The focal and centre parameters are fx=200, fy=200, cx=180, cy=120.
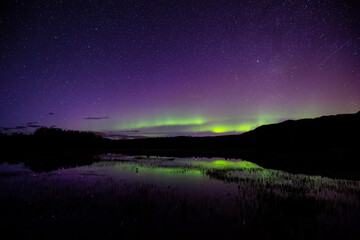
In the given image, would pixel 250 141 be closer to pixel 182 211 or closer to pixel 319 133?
pixel 319 133

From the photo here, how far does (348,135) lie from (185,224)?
99272 millimetres

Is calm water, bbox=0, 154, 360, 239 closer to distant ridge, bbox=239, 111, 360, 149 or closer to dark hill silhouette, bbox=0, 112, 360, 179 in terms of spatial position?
dark hill silhouette, bbox=0, 112, 360, 179

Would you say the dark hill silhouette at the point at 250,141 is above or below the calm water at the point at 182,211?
above

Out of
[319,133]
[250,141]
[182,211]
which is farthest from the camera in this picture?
[250,141]

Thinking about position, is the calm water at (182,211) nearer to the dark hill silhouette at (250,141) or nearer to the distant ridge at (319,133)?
the dark hill silhouette at (250,141)

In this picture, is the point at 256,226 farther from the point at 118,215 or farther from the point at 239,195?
the point at 118,215

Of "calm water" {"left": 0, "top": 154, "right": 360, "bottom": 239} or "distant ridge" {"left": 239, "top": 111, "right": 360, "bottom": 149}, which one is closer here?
"calm water" {"left": 0, "top": 154, "right": 360, "bottom": 239}

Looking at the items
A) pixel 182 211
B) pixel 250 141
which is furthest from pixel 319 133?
pixel 182 211

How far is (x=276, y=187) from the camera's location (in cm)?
1467

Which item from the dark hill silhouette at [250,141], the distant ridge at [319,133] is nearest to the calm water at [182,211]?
the dark hill silhouette at [250,141]

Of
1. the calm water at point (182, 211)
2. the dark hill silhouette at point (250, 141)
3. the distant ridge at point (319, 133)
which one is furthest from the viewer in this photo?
the distant ridge at point (319, 133)

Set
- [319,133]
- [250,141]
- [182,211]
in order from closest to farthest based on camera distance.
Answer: [182,211], [319,133], [250,141]

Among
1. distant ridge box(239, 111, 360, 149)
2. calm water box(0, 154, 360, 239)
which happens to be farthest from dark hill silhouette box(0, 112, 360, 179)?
calm water box(0, 154, 360, 239)

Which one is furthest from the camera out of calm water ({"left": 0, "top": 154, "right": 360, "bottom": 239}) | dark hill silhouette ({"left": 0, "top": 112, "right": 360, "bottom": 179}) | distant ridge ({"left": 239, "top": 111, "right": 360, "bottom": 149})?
distant ridge ({"left": 239, "top": 111, "right": 360, "bottom": 149})
